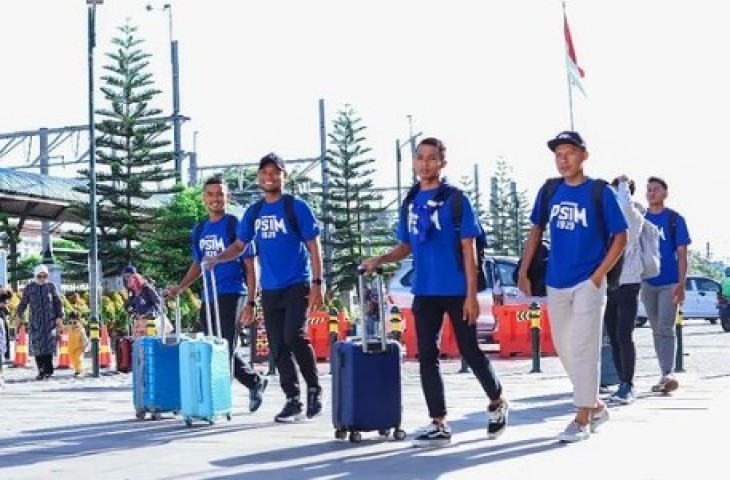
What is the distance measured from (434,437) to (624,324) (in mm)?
3069

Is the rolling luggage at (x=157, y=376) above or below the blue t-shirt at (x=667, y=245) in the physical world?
below

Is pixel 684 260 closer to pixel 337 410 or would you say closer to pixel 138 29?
pixel 337 410

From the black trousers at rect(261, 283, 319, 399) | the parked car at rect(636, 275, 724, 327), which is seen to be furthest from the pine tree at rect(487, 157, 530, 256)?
the black trousers at rect(261, 283, 319, 399)

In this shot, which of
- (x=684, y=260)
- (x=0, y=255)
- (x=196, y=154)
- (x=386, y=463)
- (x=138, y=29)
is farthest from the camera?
(x=196, y=154)

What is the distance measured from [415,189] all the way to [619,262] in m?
1.28

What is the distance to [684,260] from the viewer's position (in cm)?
1045

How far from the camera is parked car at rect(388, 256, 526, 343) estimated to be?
68.7ft

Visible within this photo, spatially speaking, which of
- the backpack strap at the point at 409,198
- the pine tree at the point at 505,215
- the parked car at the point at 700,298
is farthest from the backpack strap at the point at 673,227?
the pine tree at the point at 505,215

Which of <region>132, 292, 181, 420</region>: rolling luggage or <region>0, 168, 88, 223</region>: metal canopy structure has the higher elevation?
<region>0, 168, 88, 223</region>: metal canopy structure

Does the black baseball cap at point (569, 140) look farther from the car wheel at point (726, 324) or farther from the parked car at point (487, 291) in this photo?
the car wheel at point (726, 324)

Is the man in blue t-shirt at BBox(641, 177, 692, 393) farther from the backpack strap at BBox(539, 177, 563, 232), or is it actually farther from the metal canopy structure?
the metal canopy structure

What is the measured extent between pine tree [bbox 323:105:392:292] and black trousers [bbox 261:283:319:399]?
49.5 m

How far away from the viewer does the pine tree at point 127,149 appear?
156 feet

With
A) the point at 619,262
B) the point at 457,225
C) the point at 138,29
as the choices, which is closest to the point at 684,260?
the point at 619,262
